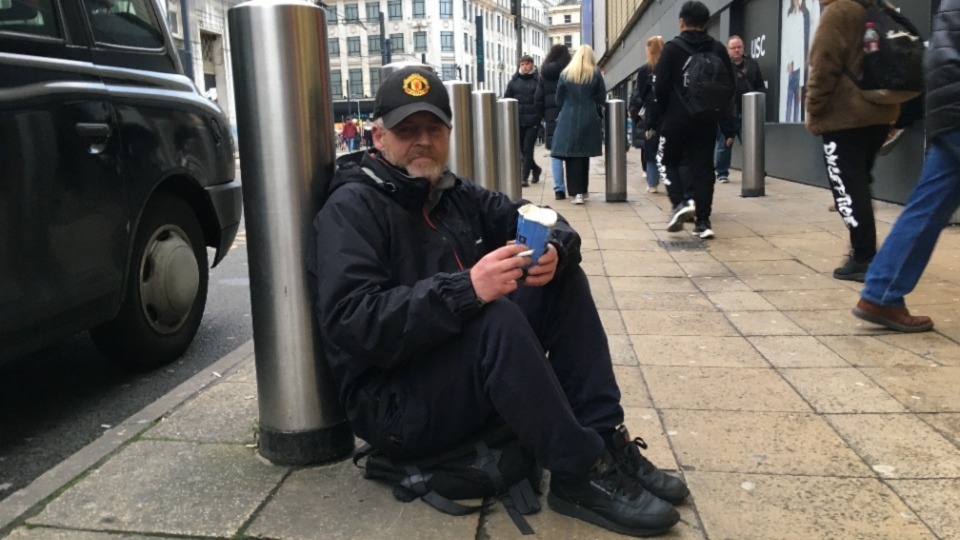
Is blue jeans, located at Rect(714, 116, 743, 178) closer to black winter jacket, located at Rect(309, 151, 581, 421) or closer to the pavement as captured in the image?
the pavement

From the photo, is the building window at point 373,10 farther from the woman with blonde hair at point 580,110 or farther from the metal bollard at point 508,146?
the metal bollard at point 508,146

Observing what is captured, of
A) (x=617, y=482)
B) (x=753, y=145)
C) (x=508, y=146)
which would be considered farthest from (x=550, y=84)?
(x=617, y=482)

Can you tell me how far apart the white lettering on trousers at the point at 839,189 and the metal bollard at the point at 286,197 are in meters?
3.52

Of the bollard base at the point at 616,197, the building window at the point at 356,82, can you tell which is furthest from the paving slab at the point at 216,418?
the building window at the point at 356,82

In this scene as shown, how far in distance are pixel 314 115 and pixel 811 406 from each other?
6.73 feet

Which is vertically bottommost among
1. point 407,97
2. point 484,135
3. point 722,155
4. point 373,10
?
point 722,155

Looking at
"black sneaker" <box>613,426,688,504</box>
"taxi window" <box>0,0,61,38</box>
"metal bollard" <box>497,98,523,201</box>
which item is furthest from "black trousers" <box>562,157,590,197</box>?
"black sneaker" <box>613,426,688,504</box>

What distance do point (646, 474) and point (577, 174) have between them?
307 inches

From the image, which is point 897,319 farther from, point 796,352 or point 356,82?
point 356,82

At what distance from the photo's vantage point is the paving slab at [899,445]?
8.13ft

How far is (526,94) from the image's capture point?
11.6 metres

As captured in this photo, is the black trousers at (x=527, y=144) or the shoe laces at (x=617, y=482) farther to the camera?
the black trousers at (x=527, y=144)

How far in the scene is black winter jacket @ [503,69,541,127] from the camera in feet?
37.6

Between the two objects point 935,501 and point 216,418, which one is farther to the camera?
point 216,418
